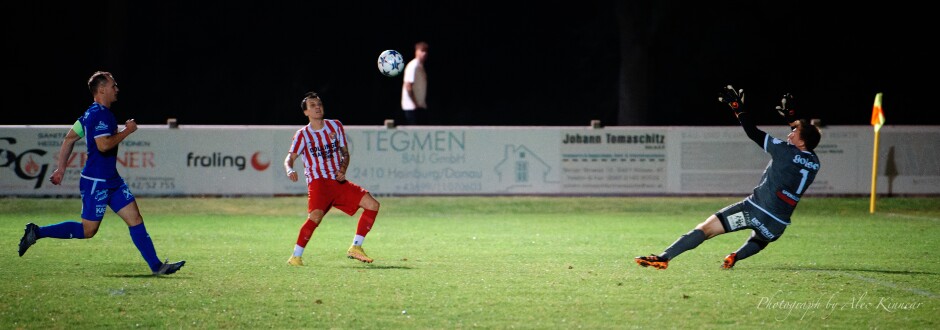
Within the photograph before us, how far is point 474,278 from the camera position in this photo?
32.5 feet

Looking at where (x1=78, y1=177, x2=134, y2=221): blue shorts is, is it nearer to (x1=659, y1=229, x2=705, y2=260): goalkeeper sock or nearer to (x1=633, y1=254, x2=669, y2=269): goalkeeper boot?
(x1=633, y1=254, x2=669, y2=269): goalkeeper boot

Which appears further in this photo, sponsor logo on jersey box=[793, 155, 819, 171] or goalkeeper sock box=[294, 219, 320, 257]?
goalkeeper sock box=[294, 219, 320, 257]

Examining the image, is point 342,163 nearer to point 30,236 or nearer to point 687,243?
point 30,236

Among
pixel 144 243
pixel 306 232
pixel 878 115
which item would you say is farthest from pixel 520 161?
pixel 144 243

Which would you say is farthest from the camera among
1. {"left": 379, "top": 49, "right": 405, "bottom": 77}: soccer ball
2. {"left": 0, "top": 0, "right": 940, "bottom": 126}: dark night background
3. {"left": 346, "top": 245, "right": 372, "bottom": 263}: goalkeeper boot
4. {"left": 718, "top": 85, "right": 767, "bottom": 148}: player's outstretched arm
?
{"left": 0, "top": 0, "right": 940, "bottom": 126}: dark night background

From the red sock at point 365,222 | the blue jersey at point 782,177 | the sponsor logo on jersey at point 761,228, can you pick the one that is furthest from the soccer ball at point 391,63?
the sponsor logo on jersey at point 761,228

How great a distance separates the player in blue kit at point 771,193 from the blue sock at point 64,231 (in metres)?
4.88

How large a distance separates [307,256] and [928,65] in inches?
1122

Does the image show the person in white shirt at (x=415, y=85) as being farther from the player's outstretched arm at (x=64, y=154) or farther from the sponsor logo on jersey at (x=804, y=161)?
the sponsor logo on jersey at (x=804, y=161)

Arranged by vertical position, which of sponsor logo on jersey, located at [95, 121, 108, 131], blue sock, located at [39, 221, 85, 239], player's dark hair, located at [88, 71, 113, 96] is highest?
player's dark hair, located at [88, 71, 113, 96]

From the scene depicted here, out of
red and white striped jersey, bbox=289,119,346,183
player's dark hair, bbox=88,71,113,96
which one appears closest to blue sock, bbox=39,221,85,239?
player's dark hair, bbox=88,71,113,96

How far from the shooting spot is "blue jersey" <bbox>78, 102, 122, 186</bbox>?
9.56 meters

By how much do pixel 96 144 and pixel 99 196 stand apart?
45 cm

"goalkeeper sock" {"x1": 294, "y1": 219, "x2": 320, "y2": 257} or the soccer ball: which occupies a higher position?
the soccer ball
